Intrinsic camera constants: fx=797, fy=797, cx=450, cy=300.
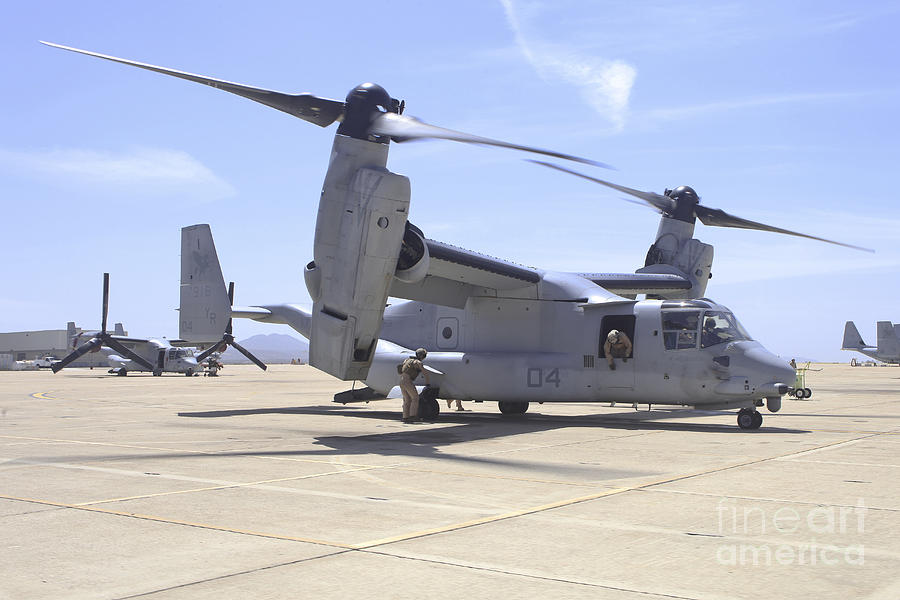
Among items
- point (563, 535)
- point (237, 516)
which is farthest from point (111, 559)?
point (563, 535)

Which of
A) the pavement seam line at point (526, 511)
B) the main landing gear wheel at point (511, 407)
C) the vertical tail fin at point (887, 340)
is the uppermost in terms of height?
the vertical tail fin at point (887, 340)

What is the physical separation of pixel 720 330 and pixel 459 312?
5.89m

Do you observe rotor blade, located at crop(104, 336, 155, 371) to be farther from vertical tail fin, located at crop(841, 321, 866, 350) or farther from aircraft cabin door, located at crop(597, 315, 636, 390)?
vertical tail fin, located at crop(841, 321, 866, 350)

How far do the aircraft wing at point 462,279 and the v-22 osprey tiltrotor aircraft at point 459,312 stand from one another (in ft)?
0.11

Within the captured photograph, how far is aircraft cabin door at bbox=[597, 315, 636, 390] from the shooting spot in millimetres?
15734

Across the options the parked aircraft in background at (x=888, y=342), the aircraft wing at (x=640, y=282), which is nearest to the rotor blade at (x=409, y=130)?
the aircraft wing at (x=640, y=282)

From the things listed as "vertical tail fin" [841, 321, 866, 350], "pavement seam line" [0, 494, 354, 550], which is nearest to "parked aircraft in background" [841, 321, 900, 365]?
"vertical tail fin" [841, 321, 866, 350]

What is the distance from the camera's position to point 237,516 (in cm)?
637

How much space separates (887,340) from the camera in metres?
70.3

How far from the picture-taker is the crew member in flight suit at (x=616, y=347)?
15734mm

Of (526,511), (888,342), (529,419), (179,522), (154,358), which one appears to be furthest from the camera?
(888,342)

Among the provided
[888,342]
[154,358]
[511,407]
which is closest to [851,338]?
[888,342]

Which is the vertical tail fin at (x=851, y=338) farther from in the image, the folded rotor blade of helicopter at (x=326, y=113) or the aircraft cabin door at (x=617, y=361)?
the folded rotor blade of helicopter at (x=326, y=113)

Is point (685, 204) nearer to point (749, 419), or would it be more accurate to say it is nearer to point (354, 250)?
point (749, 419)
